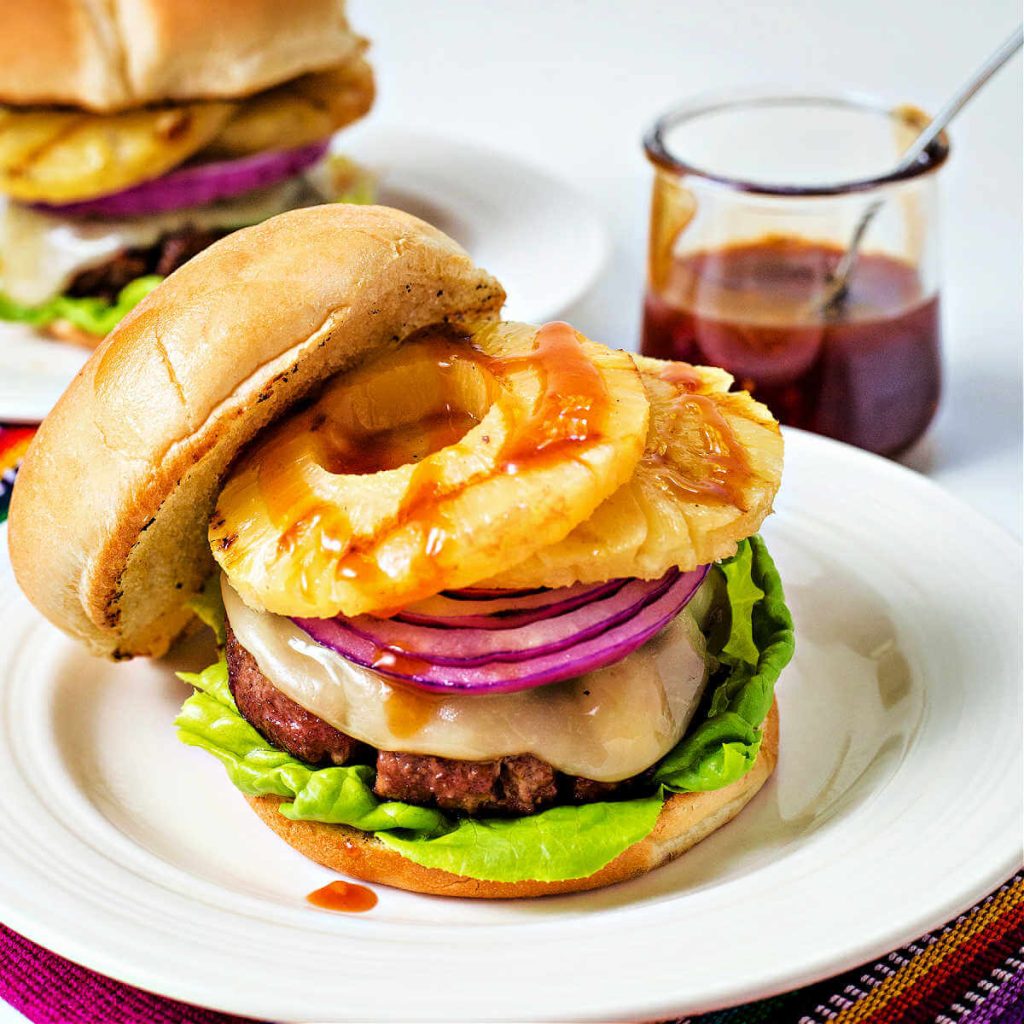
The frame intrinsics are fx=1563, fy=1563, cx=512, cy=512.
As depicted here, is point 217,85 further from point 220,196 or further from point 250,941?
point 250,941

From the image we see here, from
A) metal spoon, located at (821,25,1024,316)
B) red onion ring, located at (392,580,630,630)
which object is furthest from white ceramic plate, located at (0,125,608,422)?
red onion ring, located at (392,580,630,630)

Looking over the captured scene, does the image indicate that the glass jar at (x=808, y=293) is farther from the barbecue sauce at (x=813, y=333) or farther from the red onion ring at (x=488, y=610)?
the red onion ring at (x=488, y=610)

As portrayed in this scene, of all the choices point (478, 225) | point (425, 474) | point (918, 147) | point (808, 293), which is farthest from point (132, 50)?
point (425, 474)

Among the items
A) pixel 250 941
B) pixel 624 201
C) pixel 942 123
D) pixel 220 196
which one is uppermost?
pixel 942 123

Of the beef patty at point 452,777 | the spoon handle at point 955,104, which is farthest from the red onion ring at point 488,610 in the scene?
the spoon handle at point 955,104

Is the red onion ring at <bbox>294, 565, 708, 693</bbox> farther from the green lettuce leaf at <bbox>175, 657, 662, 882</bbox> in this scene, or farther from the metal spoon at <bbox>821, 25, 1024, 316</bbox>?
the metal spoon at <bbox>821, 25, 1024, 316</bbox>

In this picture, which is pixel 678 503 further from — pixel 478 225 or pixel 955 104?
pixel 478 225

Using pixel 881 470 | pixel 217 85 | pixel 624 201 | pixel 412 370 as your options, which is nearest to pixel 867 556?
pixel 881 470
